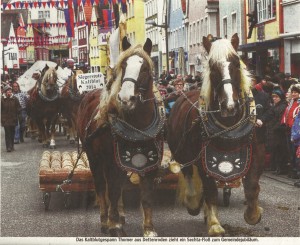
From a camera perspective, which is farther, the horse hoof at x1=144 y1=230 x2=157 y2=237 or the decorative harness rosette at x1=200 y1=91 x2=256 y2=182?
the horse hoof at x1=144 y1=230 x2=157 y2=237

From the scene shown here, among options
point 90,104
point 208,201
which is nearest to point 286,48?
point 90,104

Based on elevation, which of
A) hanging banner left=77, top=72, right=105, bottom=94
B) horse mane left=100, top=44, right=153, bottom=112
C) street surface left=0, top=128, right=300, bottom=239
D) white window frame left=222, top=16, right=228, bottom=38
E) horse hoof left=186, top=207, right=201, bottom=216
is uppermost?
white window frame left=222, top=16, right=228, bottom=38

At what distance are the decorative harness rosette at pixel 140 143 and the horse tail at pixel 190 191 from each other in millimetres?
621

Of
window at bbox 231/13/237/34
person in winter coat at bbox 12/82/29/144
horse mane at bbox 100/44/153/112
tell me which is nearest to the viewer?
horse mane at bbox 100/44/153/112

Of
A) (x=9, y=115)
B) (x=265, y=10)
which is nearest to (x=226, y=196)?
(x=265, y=10)

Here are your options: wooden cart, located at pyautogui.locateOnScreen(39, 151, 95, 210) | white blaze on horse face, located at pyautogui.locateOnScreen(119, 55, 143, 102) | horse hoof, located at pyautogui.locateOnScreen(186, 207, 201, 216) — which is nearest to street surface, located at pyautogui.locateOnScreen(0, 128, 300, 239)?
horse hoof, located at pyautogui.locateOnScreen(186, 207, 201, 216)

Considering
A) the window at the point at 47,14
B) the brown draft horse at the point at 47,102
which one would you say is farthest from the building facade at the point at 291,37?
the brown draft horse at the point at 47,102

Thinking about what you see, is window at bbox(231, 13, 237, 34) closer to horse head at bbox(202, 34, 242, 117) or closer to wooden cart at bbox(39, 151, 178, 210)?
horse head at bbox(202, 34, 242, 117)

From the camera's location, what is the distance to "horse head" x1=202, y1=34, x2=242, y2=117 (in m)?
8.11

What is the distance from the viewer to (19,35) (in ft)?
37.0

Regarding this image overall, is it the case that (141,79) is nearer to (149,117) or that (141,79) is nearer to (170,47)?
(149,117)

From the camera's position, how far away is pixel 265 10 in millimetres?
10977

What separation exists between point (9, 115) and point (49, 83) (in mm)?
2383

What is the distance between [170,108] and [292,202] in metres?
1.81
